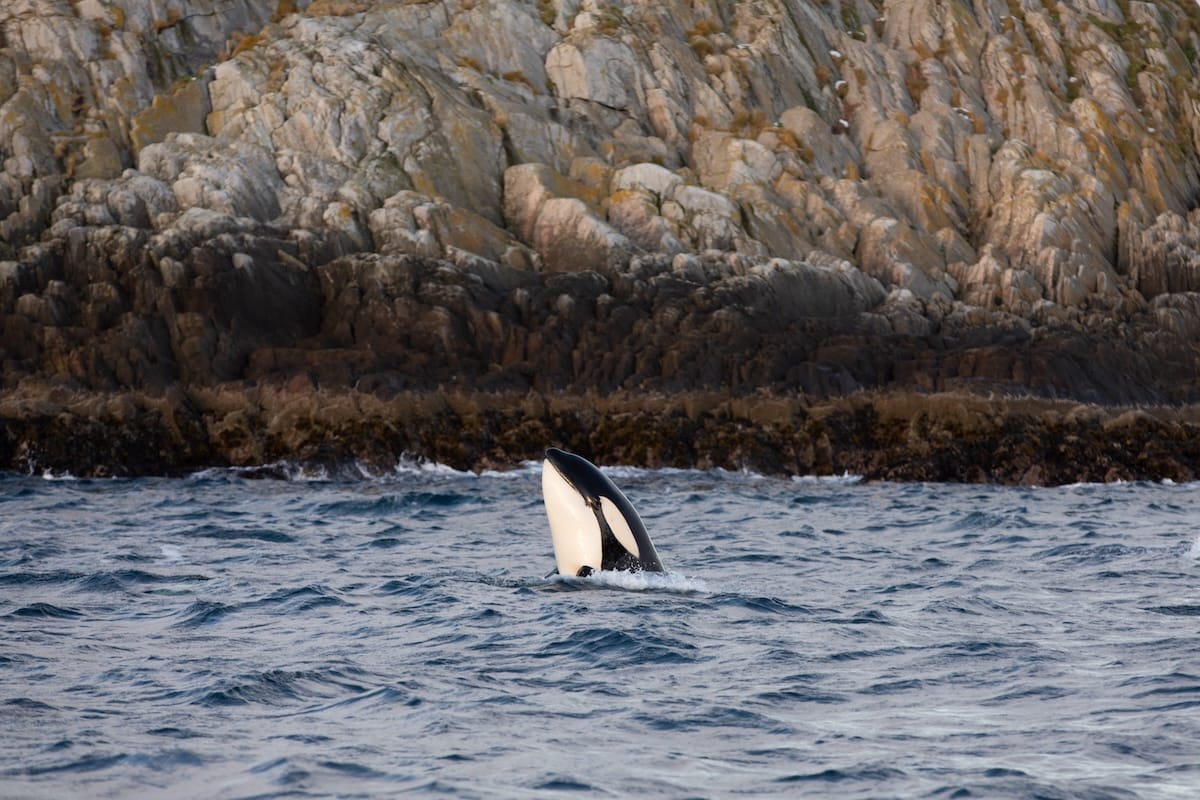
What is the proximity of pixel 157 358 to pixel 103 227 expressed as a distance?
498 cm

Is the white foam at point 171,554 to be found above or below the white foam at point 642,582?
above

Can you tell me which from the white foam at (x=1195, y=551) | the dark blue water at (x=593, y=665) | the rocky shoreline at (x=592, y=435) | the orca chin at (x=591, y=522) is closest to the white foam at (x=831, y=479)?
the rocky shoreline at (x=592, y=435)

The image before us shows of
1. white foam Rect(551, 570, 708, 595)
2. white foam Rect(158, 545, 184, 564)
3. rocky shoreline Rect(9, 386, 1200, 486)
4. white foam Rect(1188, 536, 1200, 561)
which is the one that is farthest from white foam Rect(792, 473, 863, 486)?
white foam Rect(551, 570, 708, 595)

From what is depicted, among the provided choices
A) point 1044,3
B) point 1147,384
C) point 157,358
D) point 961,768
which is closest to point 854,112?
point 1044,3

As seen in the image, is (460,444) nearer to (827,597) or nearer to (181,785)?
(827,597)

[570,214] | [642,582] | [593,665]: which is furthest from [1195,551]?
[570,214]

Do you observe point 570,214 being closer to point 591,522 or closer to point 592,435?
point 592,435

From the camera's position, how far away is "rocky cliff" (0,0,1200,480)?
113 feet

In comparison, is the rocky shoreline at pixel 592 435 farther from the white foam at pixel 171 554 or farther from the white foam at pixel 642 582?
the white foam at pixel 642 582

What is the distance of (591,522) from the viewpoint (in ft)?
44.4

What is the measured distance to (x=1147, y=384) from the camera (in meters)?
38.6

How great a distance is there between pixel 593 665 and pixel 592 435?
20.7 metres

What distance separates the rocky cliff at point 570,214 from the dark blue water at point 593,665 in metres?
→ 13.4

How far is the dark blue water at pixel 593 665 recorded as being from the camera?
761 centimetres
